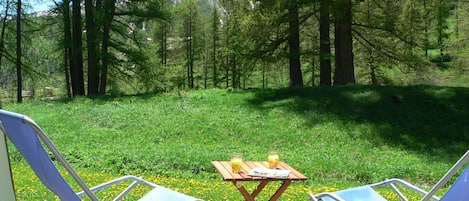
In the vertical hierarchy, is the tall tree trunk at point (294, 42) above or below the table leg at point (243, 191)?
above

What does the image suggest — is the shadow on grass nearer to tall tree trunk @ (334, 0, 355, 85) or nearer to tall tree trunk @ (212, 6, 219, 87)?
tall tree trunk @ (334, 0, 355, 85)

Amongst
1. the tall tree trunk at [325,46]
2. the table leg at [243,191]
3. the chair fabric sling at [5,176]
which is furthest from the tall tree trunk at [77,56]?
the chair fabric sling at [5,176]

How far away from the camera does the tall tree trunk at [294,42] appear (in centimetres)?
1521

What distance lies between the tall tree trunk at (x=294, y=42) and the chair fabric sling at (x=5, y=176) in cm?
1174

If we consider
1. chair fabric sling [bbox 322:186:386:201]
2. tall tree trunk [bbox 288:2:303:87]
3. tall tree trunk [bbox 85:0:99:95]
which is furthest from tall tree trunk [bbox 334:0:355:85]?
chair fabric sling [bbox 322:186:386:201]

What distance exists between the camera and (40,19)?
868 inches

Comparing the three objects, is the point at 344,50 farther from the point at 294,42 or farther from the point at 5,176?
the point at 5,176

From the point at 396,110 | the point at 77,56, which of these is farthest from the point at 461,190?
the point at 77,56

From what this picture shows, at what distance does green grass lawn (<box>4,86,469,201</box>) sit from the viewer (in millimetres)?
7492

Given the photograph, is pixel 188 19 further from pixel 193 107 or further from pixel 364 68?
pixel 193 107

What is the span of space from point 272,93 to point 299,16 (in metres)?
3.28

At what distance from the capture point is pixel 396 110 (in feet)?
38.6

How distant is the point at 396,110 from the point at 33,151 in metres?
10.2

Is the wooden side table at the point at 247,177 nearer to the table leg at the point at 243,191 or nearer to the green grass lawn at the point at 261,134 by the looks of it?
the table leg at the point at 243,191
